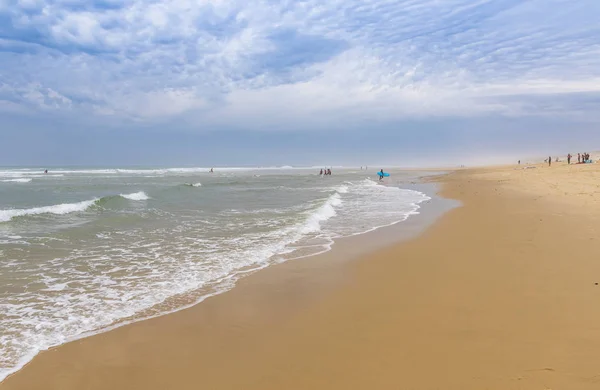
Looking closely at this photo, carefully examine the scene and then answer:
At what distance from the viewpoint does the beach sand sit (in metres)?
3.25

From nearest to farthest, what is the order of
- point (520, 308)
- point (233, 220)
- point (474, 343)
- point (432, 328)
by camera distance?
point (474, 343) → point (432, 328) → point (520, 308) → point (233, 220)

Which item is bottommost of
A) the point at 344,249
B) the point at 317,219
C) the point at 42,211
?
the point at 344,249

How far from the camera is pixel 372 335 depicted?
407cm

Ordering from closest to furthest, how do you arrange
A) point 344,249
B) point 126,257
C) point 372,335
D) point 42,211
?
point 372,335
point 126,257
point 344,249
point 42,211

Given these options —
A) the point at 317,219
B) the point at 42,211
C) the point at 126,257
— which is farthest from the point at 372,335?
the point at 42,211

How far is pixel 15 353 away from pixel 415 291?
4.78 meters

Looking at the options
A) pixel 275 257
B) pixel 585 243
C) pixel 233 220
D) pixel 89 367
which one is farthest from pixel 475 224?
pixel 89 367

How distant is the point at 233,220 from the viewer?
529 inches

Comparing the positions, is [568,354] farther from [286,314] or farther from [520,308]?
[286,314]

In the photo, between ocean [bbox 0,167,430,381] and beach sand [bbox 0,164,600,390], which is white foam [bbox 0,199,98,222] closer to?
ocean [bbox 0,167,430,381]

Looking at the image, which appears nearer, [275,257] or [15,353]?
[15,353]

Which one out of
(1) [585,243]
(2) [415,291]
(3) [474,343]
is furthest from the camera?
(1) [585,243]

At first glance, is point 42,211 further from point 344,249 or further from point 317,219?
point 344,249

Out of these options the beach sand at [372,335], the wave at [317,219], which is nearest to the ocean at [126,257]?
the wave at [317,219]
